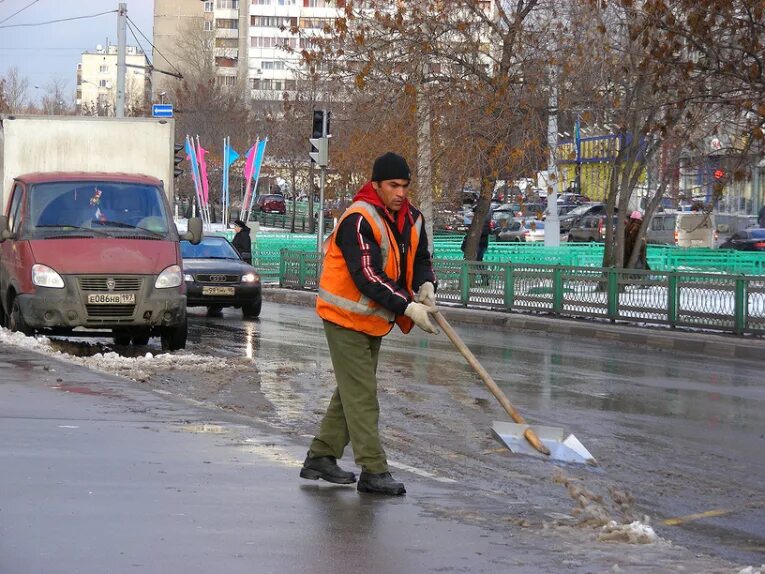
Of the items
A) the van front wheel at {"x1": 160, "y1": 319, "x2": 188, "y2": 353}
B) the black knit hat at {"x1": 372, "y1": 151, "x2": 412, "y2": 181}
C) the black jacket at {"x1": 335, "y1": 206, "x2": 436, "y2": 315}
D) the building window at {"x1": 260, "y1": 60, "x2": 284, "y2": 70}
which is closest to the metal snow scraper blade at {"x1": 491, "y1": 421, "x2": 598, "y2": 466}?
the black jacket at {"x1": 335, "y1": 206, "x2": 436, "y2": 315}

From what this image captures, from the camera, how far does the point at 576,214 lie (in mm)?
60812

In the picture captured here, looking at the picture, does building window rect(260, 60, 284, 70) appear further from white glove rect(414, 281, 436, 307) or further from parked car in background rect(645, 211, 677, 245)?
white glove rect(414, 281, 436, 307)

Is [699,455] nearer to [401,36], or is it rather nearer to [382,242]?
[382,242]

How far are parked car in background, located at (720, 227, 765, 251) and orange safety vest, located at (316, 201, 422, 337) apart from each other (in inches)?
1646

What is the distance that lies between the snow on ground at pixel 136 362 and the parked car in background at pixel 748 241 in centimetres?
3568

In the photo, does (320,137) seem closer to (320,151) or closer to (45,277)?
(320,151)

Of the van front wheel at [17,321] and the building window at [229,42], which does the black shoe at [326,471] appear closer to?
the van front wheel at [17,321]

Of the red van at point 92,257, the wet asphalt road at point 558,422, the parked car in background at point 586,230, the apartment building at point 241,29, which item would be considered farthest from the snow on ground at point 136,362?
the apartment building at point 241,29

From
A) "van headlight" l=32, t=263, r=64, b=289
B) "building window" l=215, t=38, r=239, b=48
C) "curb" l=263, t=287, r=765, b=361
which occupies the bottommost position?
"curb" l=263, t=287, r=765, b=361

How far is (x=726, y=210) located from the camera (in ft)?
224

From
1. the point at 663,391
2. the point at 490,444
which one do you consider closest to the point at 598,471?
the point at 490,444

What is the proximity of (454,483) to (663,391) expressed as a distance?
629 centimetres

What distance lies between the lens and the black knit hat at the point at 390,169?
6.89 metres

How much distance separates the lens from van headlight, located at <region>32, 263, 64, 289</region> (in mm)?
14984
